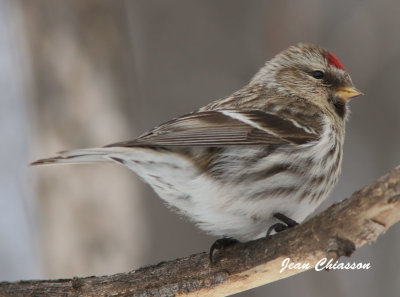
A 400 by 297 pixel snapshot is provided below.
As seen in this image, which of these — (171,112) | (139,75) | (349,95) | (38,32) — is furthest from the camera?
(139,75)

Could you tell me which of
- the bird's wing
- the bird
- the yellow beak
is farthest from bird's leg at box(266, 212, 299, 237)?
the yellow beak

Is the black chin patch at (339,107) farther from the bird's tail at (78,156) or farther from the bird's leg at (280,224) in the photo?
the bird's tail at (78,156)

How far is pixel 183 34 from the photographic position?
601 cm

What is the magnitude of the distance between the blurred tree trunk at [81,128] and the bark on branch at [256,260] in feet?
A: 6.31

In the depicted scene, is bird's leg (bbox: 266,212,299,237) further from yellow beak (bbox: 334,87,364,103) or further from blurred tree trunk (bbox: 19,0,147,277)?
blurred tree trunk (bbox: 19,0,147,277)

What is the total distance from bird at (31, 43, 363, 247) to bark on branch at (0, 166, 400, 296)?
167 millimetres

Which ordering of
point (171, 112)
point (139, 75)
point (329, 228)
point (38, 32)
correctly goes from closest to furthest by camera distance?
1. point (329, 228)
2. point (38, 32)
3. point (171, 112)
4. point (139, 75)

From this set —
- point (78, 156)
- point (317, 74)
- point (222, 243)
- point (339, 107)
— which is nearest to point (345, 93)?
point (339, 107)

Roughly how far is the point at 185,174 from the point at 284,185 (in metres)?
0.47

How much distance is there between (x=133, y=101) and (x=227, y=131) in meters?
2.40

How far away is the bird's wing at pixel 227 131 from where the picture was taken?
8.98 feet

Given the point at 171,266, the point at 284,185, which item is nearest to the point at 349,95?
the point at 284,185

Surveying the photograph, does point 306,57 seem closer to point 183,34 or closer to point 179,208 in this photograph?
point 179,208

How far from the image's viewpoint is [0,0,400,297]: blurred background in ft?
15.4
